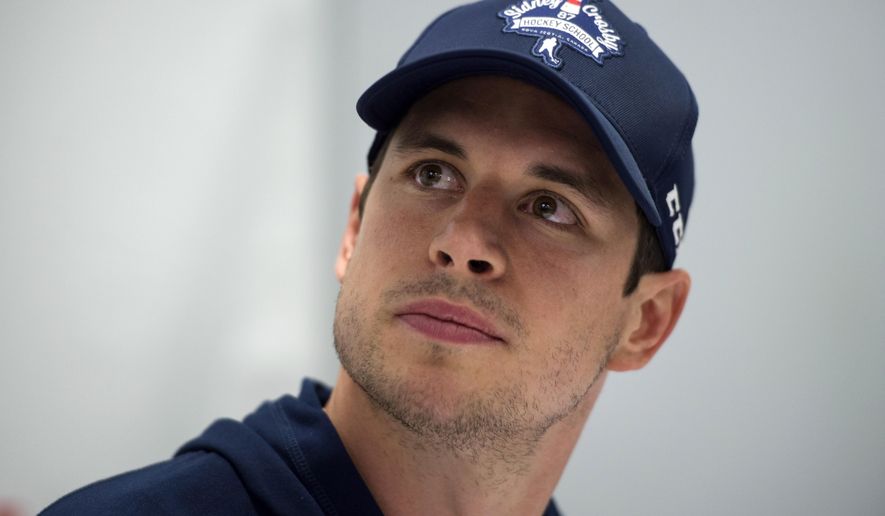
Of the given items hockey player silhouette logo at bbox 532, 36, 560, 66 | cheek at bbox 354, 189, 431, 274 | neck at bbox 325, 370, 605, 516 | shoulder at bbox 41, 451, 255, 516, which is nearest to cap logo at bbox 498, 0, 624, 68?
hockey player silhouette logo at bbox 532, 36, 560, 66

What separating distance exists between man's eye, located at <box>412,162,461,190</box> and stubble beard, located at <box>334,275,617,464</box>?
14cm

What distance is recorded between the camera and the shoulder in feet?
2.88

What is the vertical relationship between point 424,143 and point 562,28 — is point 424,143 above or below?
below

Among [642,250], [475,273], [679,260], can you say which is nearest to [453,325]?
[475,273]

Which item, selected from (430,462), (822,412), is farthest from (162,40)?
(822,412)

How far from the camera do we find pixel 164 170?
166 cm

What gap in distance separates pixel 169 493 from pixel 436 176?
0.47m

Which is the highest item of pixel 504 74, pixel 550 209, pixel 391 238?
pixel 504 74

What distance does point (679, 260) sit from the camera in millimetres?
1620

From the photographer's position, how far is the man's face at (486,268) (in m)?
0.95

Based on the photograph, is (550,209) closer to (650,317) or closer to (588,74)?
(588,74)

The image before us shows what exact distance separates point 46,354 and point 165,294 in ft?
0.80

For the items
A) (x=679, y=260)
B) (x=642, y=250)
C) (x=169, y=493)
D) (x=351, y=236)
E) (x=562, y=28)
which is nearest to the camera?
(x=169, y=493)

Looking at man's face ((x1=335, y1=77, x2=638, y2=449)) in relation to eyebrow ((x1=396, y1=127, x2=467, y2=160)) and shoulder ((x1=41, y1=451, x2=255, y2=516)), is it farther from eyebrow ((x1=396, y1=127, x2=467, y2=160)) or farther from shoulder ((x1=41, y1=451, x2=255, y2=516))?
shoulder ((x1=41, y1=451, x2=255, y2=516))
